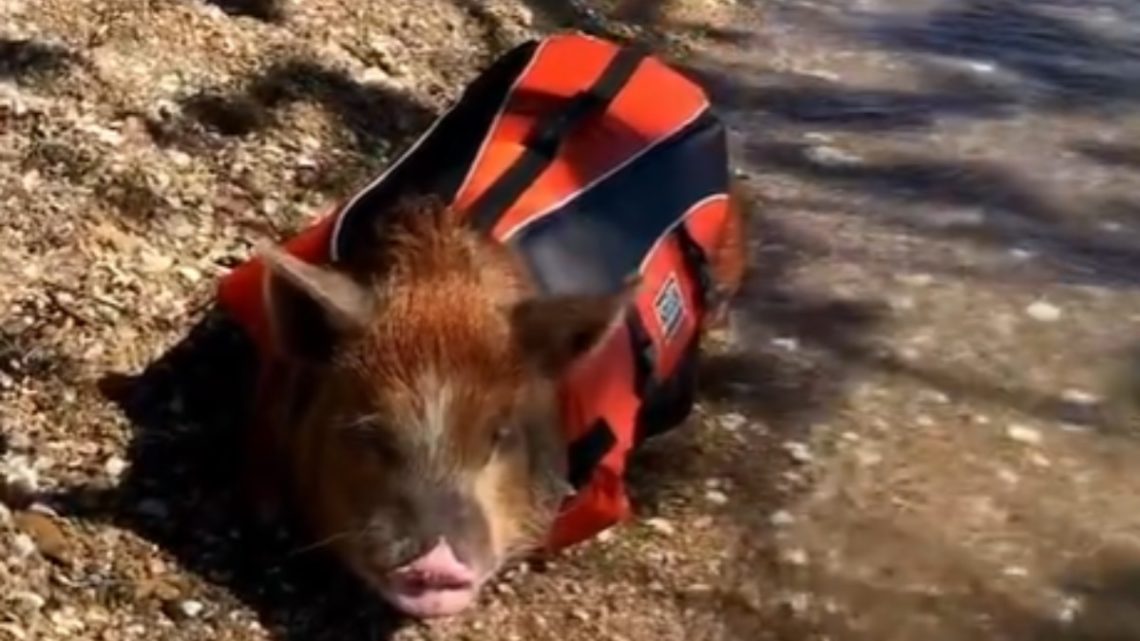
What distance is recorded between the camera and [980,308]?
6.57m

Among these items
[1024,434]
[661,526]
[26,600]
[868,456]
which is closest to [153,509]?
[26,600]

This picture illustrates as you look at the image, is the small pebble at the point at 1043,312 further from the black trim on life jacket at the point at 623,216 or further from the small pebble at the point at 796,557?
the small pebble at the point at 796,557

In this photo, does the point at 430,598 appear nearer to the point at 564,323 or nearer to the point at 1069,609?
the point at 564,323

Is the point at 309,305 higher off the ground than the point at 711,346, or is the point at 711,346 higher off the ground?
the point at 309,305

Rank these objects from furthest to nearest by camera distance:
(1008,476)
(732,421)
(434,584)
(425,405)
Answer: (732,421) < (1008,476) < (425,405) < (434,584)

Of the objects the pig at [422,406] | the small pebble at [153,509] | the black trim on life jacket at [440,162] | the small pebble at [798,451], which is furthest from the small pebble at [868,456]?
the small pebble at [153,509]

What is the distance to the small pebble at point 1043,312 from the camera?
6531 millimetres

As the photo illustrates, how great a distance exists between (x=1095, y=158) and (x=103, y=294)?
3.37 meters

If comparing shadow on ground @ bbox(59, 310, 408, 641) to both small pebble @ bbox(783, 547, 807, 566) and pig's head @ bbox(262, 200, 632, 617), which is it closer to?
pig's head @ bbox(262, 200, 632, 617)

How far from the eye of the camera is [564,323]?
484cm

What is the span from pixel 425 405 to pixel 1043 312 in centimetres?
237

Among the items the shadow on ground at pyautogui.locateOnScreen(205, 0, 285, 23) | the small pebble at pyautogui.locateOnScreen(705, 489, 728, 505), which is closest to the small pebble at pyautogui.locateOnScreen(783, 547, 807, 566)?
the small pebble at pyautogui.locateOnScreen(705, 489, 728, 505)

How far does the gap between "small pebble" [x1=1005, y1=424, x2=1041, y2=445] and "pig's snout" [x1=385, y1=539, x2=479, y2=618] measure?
1.72 metres

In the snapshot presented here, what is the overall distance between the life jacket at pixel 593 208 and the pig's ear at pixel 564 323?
0.07 metres
